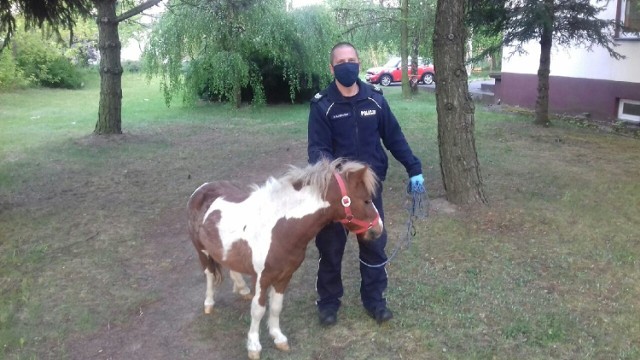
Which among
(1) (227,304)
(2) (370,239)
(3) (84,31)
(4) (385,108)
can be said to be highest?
(3) (84,31)

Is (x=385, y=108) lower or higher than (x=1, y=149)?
higher

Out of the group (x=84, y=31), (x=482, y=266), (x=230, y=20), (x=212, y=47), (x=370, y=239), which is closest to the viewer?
(x=370, y=239)

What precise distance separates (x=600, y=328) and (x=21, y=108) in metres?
18.9

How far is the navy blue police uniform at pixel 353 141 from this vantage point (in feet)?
12.2

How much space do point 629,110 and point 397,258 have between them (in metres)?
10.1

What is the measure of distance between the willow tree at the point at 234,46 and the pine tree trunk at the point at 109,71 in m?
2.49

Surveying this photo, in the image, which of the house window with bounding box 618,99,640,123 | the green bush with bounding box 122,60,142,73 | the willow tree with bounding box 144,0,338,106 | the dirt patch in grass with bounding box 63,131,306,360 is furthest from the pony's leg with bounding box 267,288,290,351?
the green bush with bounding box 122,60,142,73

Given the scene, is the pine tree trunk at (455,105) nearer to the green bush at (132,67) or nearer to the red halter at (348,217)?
the red halter at (348,217)

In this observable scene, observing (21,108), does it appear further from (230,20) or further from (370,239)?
(370,239)

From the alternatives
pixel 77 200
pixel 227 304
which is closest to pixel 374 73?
pixel 77 200

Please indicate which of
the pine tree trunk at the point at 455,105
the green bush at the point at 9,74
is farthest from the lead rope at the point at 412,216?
the green bush at the point at 9,74

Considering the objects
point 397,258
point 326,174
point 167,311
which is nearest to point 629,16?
point 397,258

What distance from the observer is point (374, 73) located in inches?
1227

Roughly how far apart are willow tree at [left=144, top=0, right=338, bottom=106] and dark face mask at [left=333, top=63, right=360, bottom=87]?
9916 millimetres
